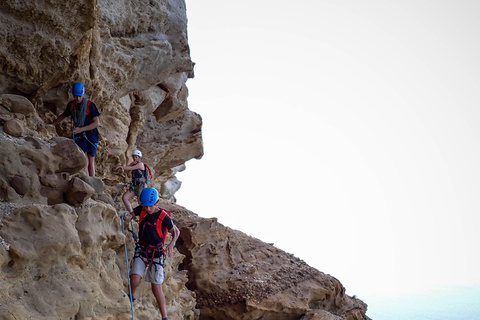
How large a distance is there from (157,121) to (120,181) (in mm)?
4979

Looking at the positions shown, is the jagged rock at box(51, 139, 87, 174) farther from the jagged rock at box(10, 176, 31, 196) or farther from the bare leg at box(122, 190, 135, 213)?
the bare leg at box(122, 190, 135, 213)

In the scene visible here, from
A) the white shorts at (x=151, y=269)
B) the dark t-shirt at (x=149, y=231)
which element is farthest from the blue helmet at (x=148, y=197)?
the white shorts at (x=151, y=269)

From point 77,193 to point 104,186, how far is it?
4.17m

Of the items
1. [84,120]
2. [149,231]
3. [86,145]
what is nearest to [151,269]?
[149,231]

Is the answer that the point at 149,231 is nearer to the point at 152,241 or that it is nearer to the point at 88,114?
the point at 152,241

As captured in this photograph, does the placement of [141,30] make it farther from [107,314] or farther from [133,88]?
[107,314]

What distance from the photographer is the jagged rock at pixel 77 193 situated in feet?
24.0

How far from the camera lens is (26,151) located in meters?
7.09

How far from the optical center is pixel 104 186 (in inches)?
449

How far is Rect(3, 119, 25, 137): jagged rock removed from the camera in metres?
7.26

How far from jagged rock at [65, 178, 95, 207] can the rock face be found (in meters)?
0.02

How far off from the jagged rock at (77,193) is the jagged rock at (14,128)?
1223 millimetres

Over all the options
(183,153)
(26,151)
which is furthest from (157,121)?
(26,151)

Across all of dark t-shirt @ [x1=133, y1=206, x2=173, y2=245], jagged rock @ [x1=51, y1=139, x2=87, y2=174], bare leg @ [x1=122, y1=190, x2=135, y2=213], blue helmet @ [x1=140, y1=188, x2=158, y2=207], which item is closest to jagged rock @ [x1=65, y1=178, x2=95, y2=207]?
jagged rock @ [x1=51, y1=139, x2=87, y2=174]
